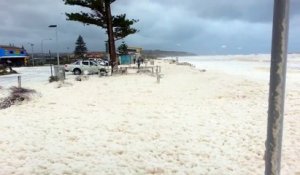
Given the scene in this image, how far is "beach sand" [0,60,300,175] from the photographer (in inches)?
233

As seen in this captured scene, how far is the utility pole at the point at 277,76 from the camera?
2326mm

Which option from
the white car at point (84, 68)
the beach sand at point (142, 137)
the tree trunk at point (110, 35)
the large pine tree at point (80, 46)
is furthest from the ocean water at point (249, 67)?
the large pine tree at point (80, 46)

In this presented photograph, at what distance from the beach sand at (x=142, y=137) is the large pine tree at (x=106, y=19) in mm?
17327

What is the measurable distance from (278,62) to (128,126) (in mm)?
6930

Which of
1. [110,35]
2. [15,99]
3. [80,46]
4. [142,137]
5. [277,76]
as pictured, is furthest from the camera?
[80,46]

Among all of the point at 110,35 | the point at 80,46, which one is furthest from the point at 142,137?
the point at 80,46

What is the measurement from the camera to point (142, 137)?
7.89 metres

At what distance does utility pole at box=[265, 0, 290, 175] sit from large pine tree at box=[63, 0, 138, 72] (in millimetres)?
27833

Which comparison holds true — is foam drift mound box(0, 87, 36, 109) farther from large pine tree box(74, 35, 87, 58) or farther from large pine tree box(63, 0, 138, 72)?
large pine tree box(74, 35, 87, 58)

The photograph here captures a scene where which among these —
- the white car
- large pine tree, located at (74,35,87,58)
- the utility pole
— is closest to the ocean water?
the white car

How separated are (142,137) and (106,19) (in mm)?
24195

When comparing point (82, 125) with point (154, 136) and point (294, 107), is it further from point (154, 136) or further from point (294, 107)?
point (294, 107)

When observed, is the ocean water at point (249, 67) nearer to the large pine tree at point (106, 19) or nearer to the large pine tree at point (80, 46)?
the large pine tree at point (106, 19)

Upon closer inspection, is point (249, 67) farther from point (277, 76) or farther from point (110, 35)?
point (277, 76)
